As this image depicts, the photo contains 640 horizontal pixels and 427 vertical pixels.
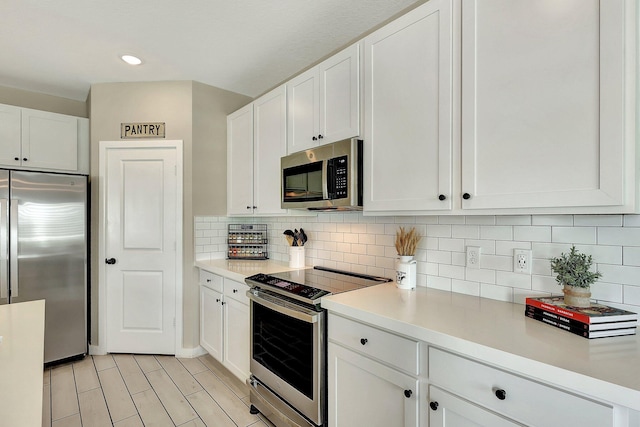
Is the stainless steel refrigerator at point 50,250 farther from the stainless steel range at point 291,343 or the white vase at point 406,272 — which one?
the white vase at point 406,272

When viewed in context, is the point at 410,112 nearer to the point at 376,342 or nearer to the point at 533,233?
the point at 533,233

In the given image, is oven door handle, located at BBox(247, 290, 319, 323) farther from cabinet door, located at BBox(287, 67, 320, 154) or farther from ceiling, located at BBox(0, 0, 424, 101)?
ceiling, located at BBox(0, 0, 424, 101)

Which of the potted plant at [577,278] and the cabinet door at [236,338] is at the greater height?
the potted plant at [577,278]

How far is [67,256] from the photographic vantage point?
286 cm

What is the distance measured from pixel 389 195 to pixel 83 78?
3124 millimetres

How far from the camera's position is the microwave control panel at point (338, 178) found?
1.86 m

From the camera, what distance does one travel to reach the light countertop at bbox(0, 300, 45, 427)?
0.86 meters

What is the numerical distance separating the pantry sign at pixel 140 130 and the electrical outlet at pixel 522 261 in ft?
10.0

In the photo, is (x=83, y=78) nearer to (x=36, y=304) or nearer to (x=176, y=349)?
(x=36, y=304)

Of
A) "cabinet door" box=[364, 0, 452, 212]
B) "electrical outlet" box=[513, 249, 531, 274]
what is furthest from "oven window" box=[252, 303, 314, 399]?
"electrical outlet" box=[513, 249, 531, 274]

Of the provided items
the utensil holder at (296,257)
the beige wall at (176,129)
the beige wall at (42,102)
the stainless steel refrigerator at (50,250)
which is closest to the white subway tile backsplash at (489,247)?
the utensil holder at (296,257)

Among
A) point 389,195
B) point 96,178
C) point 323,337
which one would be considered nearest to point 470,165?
point 389,195

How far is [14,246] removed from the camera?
2611 millimetres

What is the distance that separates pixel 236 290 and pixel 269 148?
1146mm
